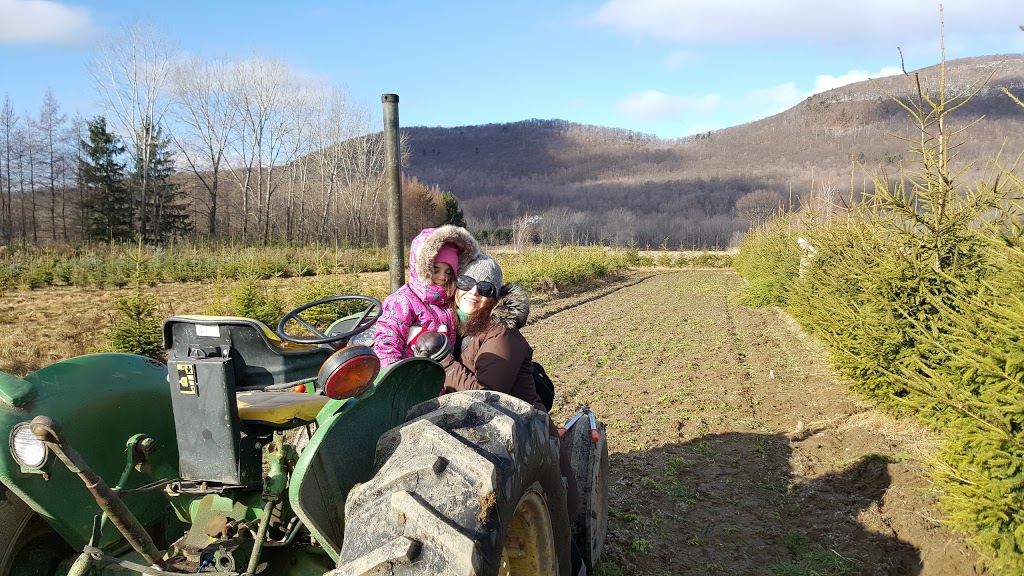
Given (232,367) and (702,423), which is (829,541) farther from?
(232,367)

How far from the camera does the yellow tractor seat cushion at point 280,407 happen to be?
192 centimetres

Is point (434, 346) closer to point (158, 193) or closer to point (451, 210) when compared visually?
point (158, 193)

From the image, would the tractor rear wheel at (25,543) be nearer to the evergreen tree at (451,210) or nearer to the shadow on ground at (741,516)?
the shadow on ground at (741,516)

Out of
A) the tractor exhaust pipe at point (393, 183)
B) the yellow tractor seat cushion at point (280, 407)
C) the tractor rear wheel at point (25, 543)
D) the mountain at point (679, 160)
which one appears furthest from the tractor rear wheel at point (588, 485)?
the mountain at point (679, 160)

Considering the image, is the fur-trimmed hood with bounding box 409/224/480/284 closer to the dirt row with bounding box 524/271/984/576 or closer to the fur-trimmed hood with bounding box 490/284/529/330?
the fur-trimmed hood with bounding box 490/284/529/330

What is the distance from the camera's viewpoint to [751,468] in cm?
521

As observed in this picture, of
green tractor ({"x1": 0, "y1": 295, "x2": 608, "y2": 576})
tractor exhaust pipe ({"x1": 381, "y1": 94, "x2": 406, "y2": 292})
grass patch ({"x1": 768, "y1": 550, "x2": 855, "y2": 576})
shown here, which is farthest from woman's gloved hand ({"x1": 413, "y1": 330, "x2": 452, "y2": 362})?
tractor exhaust pipe ({"x1": 381, "y1": 94, "x2": 406, "y2": 292})

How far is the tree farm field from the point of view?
12.5 ft

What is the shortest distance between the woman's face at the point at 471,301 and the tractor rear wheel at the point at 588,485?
2.52ft

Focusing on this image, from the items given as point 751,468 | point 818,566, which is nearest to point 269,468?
point 818,566

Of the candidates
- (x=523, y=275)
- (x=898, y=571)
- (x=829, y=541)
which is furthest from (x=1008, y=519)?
(x=523, y=275)

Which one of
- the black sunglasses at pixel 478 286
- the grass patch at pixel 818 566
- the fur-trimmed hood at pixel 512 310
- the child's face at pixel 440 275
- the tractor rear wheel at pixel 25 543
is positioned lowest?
the grass patch at pixel 818 566

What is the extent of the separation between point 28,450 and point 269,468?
66 cm

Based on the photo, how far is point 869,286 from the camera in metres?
6.81
